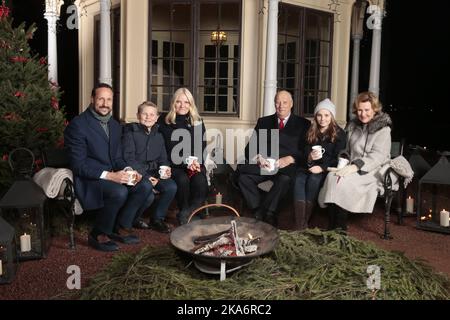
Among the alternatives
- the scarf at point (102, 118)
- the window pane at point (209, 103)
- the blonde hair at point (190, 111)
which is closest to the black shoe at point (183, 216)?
the blonde hair at point (190, 111)

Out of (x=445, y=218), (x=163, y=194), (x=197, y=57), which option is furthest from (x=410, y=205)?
(x=197, y=57)

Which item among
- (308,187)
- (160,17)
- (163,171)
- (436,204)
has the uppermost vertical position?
(160,17)

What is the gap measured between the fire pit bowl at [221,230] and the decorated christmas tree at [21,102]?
223 centimetres

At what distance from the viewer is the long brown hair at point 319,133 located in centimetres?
478

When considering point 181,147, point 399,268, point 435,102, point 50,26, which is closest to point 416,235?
point 399,268

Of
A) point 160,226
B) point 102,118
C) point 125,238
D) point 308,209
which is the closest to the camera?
point 102,118

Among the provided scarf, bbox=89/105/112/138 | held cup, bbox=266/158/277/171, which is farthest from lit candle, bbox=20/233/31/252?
held cup, bbox=266/158/277/171

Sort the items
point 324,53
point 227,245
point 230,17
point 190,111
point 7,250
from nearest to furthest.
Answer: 1. point 227,245
2. point 7,250
3. point 190,111
4. point 324,53
5. point 230,17

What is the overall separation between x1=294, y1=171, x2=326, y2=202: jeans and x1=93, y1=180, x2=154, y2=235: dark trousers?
1396 mm

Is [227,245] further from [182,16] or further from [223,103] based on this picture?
[182,16]

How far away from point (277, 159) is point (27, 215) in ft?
8.01

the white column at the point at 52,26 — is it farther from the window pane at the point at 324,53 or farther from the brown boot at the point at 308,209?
the brown boot at the point at 308,209

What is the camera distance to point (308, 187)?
15.5 ft
